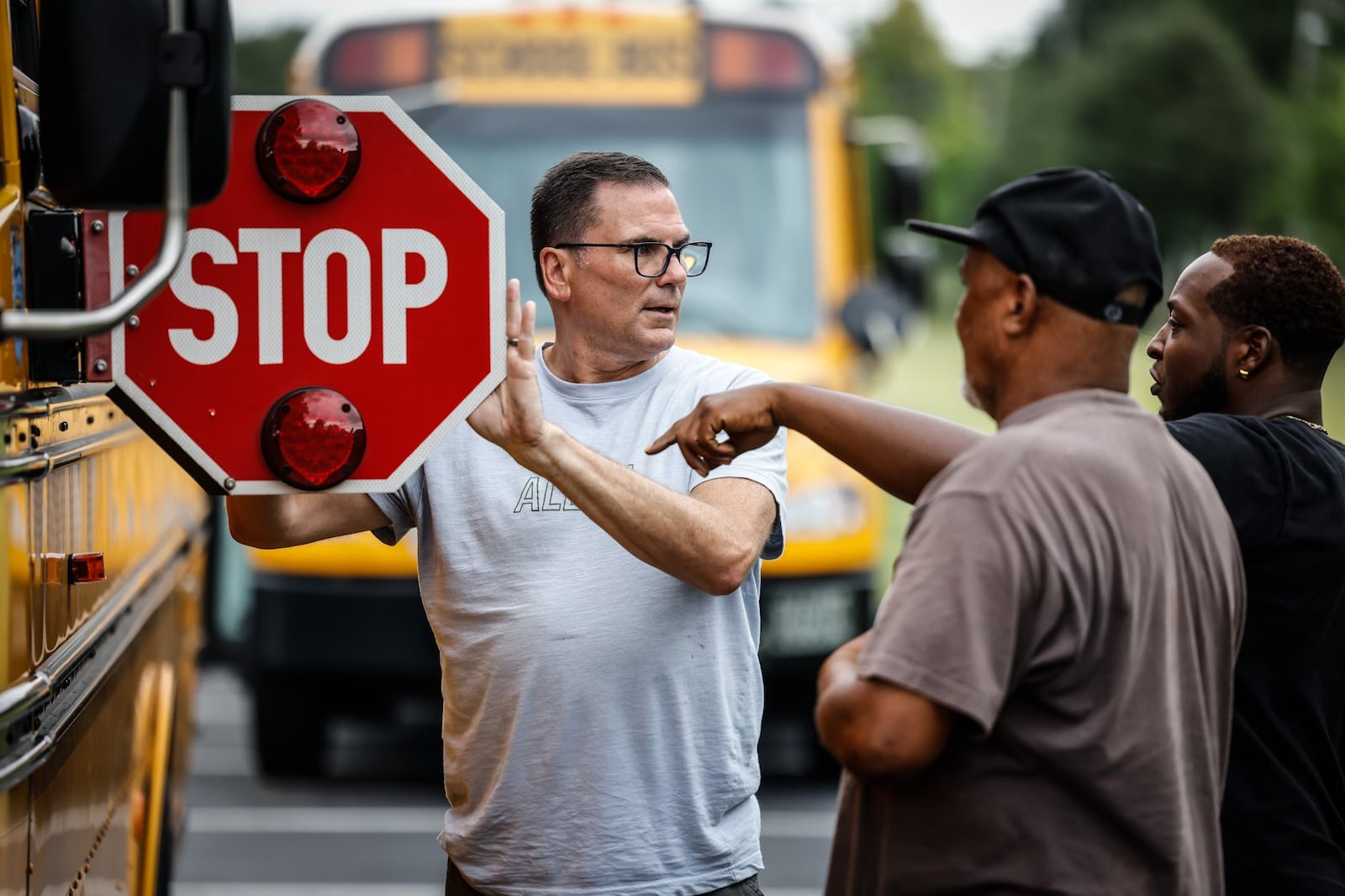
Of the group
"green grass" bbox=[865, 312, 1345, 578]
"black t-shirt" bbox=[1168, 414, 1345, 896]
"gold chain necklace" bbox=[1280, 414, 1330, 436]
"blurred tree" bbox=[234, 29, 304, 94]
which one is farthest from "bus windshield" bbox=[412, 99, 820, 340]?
"blurred tree" bbox=[234, 29, 304, 94]

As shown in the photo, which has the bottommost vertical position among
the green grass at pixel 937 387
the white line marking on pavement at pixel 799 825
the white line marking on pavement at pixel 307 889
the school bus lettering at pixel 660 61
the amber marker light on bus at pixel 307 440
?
the green grass at pixel 937 387

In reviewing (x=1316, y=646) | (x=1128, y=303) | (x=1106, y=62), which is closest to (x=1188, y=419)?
(x=1316, y=646)

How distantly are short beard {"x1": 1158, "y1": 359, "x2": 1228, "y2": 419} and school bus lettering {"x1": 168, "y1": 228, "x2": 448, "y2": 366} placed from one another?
3.76 ft

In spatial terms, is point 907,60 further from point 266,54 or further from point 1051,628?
point 1051,628

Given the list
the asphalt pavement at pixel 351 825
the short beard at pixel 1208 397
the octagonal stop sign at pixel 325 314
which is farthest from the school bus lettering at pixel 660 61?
the octagonal stop sign at pixel 325 314

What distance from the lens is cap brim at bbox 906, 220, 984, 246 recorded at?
7.09 feet

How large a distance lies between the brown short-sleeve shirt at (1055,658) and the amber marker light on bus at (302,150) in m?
0.93

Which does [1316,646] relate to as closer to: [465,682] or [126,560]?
[465,682]

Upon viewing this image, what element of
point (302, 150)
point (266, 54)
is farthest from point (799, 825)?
point (266, 54)

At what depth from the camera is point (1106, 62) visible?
5088 cm

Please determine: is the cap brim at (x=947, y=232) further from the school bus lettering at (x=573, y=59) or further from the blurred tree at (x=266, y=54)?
the blurred tree at (x=266, y=54)

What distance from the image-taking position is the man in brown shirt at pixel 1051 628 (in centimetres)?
198

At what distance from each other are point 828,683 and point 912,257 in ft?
23.9

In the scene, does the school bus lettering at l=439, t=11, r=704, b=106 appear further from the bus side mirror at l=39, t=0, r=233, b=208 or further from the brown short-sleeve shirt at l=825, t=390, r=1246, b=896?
the brown short-sleeve shirt at l=825, t=390, r=1246, b=896
